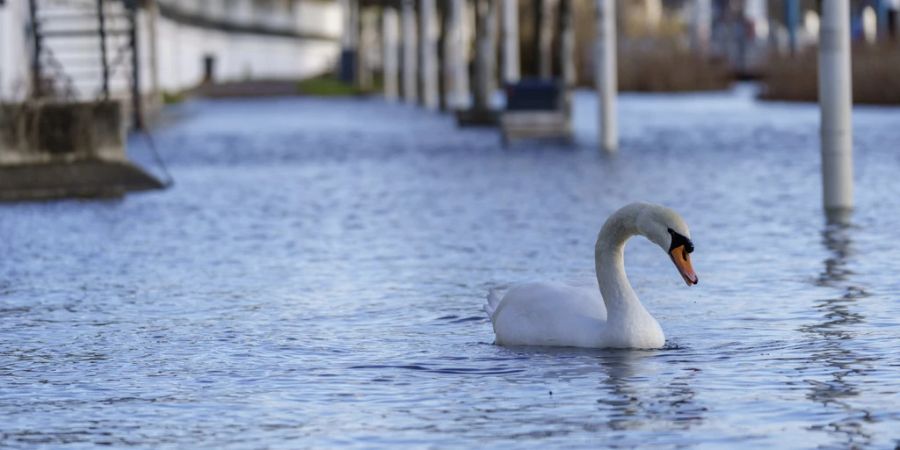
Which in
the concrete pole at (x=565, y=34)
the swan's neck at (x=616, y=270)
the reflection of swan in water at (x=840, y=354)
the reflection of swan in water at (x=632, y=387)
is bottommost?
the reflection of swan in water at (x=840, y=354)

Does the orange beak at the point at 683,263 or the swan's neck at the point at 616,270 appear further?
the swan's neck at the point at 616,270

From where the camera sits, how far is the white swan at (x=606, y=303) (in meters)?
11.5

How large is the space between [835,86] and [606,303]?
9057 mm

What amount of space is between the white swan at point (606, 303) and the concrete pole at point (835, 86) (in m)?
8.53

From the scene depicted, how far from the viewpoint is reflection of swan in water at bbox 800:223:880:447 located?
9.41 m

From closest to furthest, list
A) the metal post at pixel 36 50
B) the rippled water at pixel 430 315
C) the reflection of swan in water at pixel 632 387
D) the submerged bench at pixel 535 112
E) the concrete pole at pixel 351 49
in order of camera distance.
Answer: the reflection of swan in water at pixel 632 387, the rippled water at pixel 430 315, the metal post at pixel 36 50, the submerged bench at pixel 535 112, the concrete pole at pixel 351 49

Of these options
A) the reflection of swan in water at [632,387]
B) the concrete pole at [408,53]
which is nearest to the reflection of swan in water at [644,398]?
the reflection of swan in water at [632,387]

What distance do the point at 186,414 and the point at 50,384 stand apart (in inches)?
53.7

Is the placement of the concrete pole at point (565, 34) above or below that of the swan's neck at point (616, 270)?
above

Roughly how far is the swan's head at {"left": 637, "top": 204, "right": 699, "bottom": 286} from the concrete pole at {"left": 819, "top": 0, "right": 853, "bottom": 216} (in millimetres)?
8752

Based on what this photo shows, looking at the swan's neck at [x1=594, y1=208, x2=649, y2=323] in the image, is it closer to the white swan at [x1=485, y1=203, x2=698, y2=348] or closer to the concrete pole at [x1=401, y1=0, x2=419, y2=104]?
the white swan at [x1=485, y1=203, x2=698, y2=348]

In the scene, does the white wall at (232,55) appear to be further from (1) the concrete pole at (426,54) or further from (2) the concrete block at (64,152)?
(2) the concrete block at (64,152)

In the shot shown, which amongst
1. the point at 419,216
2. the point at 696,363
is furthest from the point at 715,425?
the point at 419,216

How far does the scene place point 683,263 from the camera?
11.4 meters
